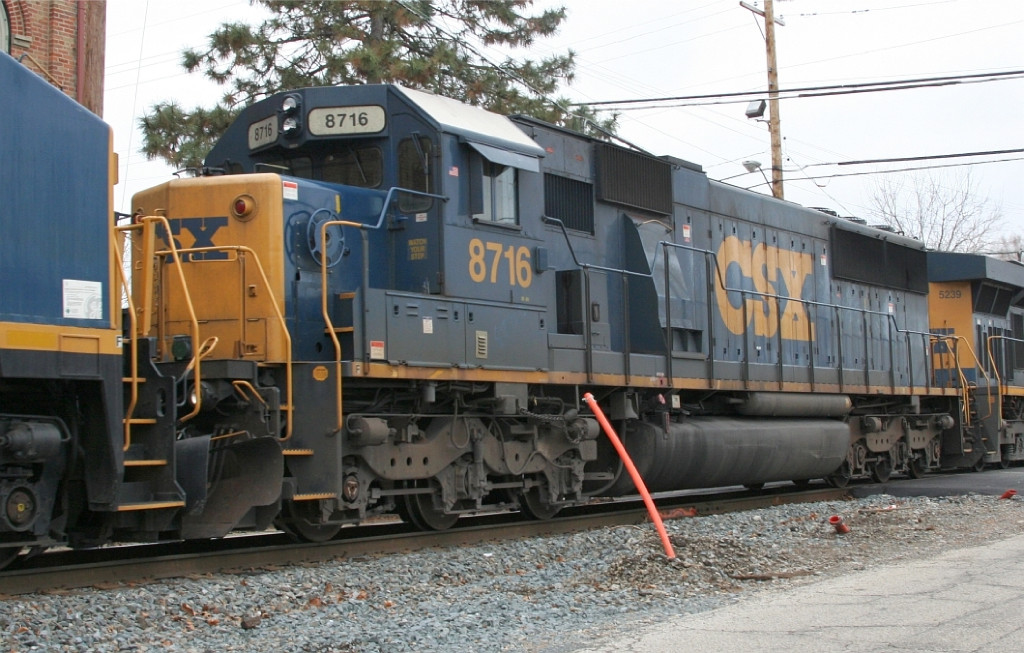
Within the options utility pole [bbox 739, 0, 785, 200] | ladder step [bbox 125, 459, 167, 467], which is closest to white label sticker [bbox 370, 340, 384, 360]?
ladder step [bbox 125, 459, 167, 467]

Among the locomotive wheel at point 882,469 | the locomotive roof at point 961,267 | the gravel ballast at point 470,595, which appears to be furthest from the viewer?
the locomotive roof at point 961,267

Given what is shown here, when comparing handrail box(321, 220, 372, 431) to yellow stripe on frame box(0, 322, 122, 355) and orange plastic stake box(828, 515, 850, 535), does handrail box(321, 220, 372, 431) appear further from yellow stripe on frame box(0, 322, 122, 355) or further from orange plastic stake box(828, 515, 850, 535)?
orange plastic stake box(828, 515, 850, 535)

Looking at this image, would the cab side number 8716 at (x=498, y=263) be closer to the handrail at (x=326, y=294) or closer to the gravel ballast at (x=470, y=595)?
the handrail at (x=326, y=294)

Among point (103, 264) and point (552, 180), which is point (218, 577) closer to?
point (103, 264)

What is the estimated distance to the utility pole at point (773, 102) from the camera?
84.1ft

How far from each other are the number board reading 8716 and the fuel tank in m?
4.23

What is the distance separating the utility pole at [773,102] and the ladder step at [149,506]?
67.7 ft

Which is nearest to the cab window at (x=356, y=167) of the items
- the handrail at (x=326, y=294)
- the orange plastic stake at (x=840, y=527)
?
the handrail at (x=326, y=294)

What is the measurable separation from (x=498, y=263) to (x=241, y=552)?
10.6ft

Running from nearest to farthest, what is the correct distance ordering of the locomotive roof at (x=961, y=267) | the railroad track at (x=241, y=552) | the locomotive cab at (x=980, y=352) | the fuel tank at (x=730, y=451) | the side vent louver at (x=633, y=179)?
the railroad track at (x=241, y=552) → the fuel tank at (x=730, y=451) → the side vent louver at (x=633, y=179) → the locomotive cab at (x=980, y=352) → the locomotive roof at (x=961, y=267)

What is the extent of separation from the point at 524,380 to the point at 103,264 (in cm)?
407

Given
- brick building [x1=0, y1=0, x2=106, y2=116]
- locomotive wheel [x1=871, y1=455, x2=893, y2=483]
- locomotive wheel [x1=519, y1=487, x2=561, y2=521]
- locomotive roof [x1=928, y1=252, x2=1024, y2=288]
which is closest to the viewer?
locomotive wheel [x1=519, y1=487, x2=561, y2=521]

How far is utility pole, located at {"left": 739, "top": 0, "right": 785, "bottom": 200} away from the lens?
25641mm

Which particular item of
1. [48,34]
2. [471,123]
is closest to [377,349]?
[471,123]
